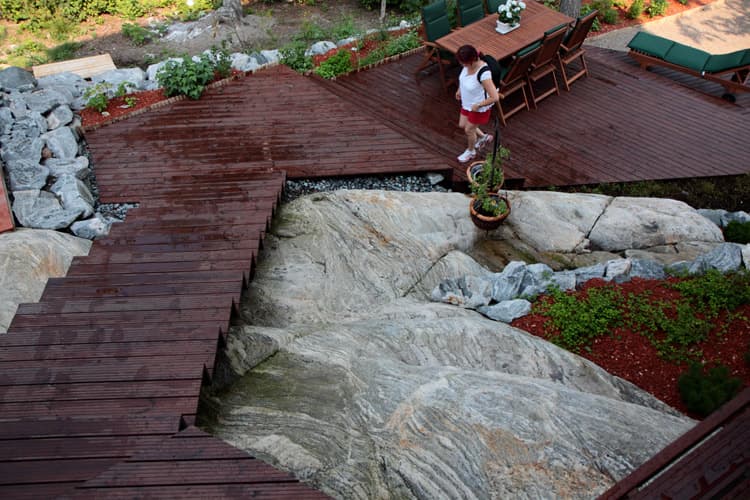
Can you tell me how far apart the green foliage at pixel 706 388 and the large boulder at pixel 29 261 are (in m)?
5.66

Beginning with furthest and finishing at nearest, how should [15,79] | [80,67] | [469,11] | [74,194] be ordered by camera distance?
[80,67] → [469,11] → [15,79] → [74,194]

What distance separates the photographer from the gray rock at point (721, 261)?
5535 millimetres

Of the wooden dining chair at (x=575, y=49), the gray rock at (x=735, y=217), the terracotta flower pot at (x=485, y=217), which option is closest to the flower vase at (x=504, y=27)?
the wooden dining chair at (x=575, y=49)

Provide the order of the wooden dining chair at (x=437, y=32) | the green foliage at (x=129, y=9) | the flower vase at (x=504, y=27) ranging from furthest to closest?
the green foliage at (x=129, y=9)
the wooden dining chair at (x=437, y=32)
the flower vase at (x=504, y=27)

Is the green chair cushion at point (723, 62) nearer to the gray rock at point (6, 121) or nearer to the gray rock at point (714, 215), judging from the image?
the gray rock at point (714, 215)

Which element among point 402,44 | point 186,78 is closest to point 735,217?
point 402,44

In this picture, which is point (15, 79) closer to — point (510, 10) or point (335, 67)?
point (335, 67)

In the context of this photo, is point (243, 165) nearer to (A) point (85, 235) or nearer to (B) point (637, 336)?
(A) point (85, 235)

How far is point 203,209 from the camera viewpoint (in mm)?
6203

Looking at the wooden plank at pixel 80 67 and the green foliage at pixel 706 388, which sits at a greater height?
the green foliage at pixel 706 388

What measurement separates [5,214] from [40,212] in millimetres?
337

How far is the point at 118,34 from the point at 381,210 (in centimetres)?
1005

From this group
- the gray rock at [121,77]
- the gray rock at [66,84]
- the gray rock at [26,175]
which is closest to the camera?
the gray rock at [26,175]

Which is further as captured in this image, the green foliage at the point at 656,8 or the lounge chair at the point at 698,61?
the green foliage at the point at 656,8
